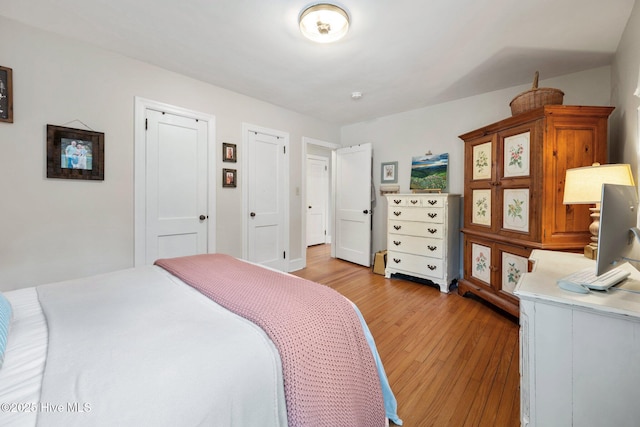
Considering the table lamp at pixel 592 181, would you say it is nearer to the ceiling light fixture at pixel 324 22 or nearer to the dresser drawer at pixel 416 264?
the dresser drawer at pixel 416 264

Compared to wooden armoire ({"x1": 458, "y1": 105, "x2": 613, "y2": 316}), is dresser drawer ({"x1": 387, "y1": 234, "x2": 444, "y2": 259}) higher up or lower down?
lower down

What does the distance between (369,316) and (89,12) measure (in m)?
3.24

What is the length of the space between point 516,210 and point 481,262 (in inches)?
27.4

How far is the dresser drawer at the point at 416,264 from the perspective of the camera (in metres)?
3.16

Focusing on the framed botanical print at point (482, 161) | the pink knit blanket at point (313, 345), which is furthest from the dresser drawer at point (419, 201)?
the pink knit blanket at point (313, 345)

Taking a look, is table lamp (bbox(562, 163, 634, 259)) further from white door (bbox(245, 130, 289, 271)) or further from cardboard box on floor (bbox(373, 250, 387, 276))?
white door (bbox(245, 130, 289, 271))

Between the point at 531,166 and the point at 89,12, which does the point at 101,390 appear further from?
the point at 531,166

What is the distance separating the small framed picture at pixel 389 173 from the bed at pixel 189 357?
10.3 ft

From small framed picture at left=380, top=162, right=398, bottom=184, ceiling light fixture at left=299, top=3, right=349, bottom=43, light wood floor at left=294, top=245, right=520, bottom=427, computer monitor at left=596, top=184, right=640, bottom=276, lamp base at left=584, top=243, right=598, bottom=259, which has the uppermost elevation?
ceiling light fixture at left=299, top=3, right=349, bottom=43

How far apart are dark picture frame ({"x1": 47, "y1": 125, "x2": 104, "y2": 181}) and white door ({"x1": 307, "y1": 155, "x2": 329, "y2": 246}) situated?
410cm

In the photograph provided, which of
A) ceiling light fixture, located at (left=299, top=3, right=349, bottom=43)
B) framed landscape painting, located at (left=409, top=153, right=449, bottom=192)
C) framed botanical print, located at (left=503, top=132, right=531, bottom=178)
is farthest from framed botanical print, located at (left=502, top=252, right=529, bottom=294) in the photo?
ceiling light fixture, located at (left=299, top=3, right=349, bottom=43)

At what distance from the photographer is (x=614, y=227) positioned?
984 millimetres

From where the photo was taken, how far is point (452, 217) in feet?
10.6

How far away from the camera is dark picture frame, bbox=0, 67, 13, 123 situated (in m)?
A: 1.87
